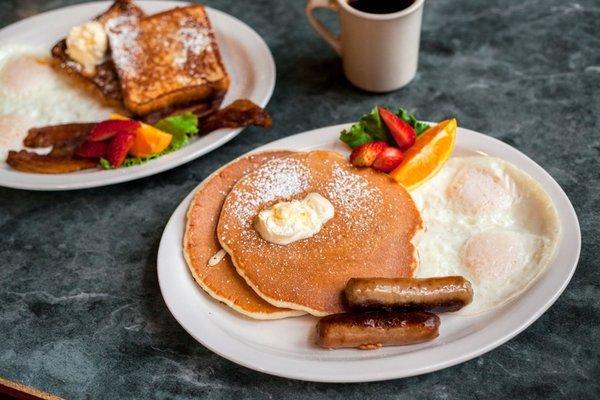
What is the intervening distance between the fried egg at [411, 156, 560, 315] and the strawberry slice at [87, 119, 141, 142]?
104 centimetres

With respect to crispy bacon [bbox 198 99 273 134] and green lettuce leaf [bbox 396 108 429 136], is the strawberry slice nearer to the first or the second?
crispy bacon [bbox 198 99 273 134]

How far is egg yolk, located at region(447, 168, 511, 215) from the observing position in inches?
81.4

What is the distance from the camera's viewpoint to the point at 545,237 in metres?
1.95

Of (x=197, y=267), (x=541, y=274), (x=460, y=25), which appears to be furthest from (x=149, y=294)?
(x=460, y=25)

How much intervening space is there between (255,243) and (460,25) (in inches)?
61.6

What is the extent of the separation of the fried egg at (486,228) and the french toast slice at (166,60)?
1019 millimetres

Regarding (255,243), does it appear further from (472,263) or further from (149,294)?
(472,263)

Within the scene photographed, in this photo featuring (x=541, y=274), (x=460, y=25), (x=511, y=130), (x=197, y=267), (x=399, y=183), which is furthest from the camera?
(x=460, y=25)

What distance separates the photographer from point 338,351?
5.93 ft

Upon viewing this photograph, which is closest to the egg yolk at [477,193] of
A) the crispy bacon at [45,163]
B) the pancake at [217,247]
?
the pancake at [217,247]

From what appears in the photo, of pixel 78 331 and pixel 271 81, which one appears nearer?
pixel 78 331

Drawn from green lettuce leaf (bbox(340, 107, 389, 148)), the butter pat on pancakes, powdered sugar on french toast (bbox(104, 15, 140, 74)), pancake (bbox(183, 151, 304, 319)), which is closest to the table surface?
pancake (bbox(183, 151, 304, 319))

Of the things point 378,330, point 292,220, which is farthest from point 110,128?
point 378,330

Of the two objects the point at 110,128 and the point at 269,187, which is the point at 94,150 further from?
the point at 269,187
